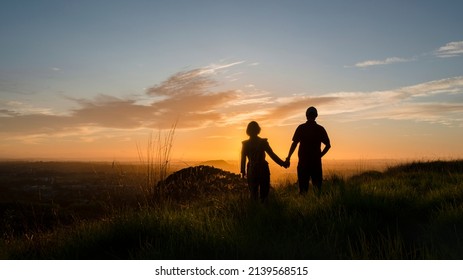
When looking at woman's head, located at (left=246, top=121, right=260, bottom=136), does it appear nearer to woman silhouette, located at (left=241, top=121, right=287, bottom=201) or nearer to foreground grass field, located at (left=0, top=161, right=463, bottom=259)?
woman silhouette, located at (left=241, top=121, right=287, bottom=201)

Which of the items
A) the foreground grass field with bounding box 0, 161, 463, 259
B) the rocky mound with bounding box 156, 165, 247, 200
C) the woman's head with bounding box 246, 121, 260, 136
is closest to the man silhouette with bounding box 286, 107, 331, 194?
the woman's head with bounding box 246, 121, 260, 136

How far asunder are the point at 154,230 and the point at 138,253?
23.2 inches

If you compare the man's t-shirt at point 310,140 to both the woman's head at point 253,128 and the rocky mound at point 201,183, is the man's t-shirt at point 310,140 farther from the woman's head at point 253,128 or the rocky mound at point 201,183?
the rocky mound at point 201,183

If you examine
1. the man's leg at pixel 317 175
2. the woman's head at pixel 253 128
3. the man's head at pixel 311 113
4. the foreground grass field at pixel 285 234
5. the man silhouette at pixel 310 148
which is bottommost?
the foreground grass field at pixel 285 234

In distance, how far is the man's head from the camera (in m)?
8.99

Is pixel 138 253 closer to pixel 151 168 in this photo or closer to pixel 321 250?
pixel 321 250

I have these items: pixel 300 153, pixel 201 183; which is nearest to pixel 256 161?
pixel 300 153

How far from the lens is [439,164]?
16.6m

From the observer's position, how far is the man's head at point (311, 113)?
899 centimetres

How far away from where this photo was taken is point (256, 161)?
8.16 metres

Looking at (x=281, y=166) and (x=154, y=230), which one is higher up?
(x=281, y=166)

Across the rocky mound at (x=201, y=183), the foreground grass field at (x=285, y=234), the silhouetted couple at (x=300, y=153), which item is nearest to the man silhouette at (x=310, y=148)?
the silhouetted couple at (x=300, y=153)
